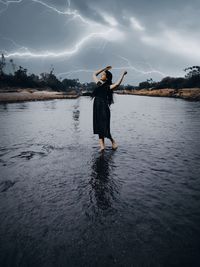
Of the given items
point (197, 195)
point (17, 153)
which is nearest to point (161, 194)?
point (197, 195)

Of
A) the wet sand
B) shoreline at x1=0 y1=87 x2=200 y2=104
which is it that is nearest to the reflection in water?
shoreline at x1=0 y1=87 x2=200 y2=104

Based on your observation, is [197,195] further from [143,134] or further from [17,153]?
[143,134]

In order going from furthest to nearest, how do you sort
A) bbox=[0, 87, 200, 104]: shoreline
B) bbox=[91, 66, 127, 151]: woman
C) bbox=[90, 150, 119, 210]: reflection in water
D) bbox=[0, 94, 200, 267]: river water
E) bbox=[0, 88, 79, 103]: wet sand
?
bbox=[0, 87, 200, 104]: shoreline
bbox=[0, 88, 79, 103]: wet sand
bbox=[91, 66, 127, 151]: woman
bbox=[90, 150, 119, 210]: reflection in water
bbox=[0, 94, 200, 267]: river water

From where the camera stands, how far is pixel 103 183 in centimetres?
437

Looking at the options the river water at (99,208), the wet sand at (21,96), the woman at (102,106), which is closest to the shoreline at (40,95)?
the wet sand at (21,96)

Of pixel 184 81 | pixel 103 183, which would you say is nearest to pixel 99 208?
pixel 103 183

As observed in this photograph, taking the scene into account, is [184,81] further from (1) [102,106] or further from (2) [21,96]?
(1) [102,106]

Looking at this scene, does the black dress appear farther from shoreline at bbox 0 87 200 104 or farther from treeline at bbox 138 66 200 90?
treeline at bbox 138 66 200 90

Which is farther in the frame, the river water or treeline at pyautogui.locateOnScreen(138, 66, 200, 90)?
treeline at pyautogui.locateOnScreen(138, 66, 200, 90)

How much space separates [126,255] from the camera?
8.17 ft

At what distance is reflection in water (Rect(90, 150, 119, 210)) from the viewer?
3.71m

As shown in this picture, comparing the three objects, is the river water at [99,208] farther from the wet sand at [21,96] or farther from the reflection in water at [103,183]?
the wet sand at [21,96]

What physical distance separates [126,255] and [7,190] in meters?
2.31

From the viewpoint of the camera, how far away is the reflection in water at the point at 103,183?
371 cm
